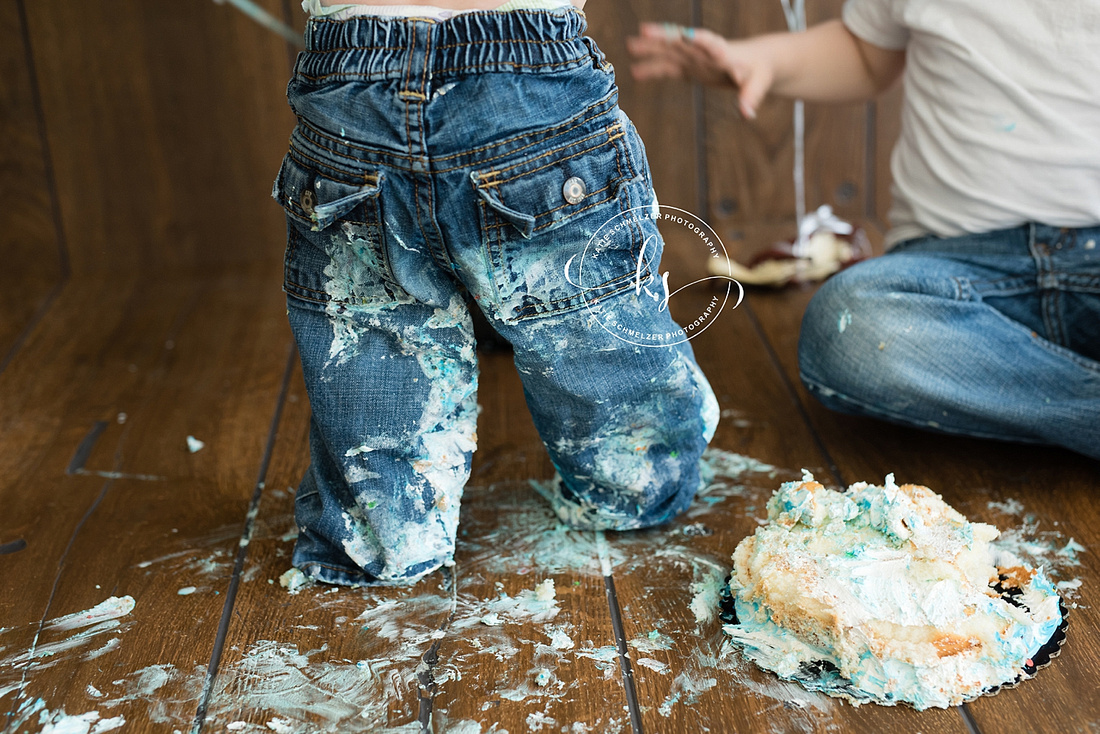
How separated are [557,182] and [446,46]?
0.41 ft

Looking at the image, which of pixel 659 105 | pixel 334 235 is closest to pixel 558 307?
pixel 334 235

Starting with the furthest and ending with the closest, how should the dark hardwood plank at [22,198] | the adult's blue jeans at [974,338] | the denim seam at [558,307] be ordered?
the dark hardwood plank at [22,198], the adult's blue jeans at [974,338], the denim seam at [558,307]

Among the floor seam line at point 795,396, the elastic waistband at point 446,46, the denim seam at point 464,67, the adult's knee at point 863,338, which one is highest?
the elastic waistband at point 446,46

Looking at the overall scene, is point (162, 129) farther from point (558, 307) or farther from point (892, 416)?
point (892, 416)

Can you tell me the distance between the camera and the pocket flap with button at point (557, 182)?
2.38 ft

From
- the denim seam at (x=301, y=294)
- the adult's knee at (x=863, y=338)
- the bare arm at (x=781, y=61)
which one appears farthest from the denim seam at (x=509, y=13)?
the adult's knee at (x=863, y=338)

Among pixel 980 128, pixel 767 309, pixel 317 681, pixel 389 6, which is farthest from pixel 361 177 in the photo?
pixel 767 309

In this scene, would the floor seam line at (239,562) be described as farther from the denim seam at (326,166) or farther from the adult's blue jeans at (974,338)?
the adult's blue jeans at (974,338)

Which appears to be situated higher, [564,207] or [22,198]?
[564,207]

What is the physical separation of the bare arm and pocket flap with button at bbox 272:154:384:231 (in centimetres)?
44

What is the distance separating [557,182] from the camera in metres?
0.74

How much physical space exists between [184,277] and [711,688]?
4.07ft

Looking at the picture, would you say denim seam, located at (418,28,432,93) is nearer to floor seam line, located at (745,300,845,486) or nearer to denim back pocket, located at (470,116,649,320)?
denim back pocket, located at (470,116,649,320)

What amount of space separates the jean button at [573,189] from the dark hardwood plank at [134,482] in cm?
44
